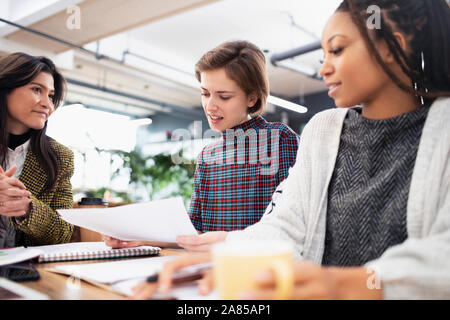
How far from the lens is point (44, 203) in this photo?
1.43m

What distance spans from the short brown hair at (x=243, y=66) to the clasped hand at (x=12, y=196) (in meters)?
0.83

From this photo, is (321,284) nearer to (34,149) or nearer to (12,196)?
(12,196)

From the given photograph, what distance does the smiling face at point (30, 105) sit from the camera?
1.74m

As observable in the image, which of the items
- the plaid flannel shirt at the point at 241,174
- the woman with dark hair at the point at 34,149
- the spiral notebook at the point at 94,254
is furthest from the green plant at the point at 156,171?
the spiral notebook at the point at 94,254

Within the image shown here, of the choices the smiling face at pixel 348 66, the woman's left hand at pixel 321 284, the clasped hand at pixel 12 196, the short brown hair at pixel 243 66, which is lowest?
the woman's left hand at pixel 321 284

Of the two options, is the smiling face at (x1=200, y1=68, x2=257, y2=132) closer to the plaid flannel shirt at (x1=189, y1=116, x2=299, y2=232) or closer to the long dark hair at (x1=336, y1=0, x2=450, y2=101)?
the plaid flannel shirt at (x1=189, y1=116, x2=299, y2=232)

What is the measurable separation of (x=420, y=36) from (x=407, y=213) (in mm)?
405

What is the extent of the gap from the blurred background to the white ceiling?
0.02 metres

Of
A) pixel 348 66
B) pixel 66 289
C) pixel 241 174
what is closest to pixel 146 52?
pixel 241 174

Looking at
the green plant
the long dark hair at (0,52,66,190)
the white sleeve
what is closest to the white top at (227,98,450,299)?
the white sleeve

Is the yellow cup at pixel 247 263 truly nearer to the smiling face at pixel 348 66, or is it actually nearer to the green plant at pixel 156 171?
the smiling face at pixel 348 66

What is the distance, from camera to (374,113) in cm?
89

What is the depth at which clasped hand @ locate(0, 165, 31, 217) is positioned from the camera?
117 cm

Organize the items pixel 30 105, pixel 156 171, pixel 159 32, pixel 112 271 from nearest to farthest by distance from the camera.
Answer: pixel 112 271
pixel 30 105
pixel 156 171
pixel 159 32
